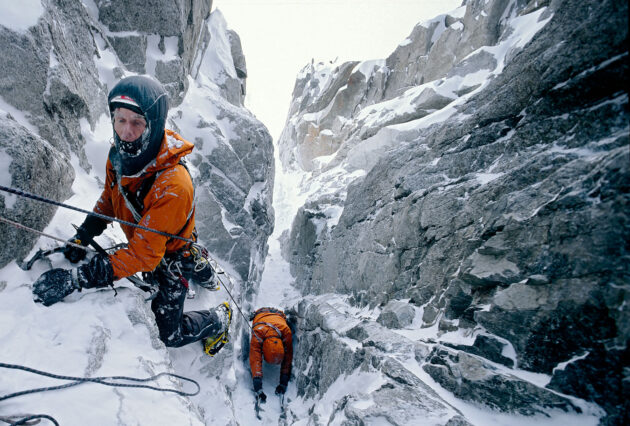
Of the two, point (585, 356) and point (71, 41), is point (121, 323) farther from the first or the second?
point (71, 41)

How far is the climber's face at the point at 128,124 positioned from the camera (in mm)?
2625

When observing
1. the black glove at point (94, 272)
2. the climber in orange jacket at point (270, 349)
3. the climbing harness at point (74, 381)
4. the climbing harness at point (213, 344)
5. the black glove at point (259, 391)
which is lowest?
the black glove at point (259, 391)

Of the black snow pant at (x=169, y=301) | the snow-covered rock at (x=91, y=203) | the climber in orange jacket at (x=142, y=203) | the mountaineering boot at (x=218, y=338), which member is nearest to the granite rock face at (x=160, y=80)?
the snow-covered rock at (x=91, y=203)

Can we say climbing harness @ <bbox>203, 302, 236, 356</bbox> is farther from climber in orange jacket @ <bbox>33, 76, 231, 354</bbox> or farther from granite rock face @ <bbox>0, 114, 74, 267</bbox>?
granite rock face @ <bbox>0, 114, 74, 267</bbox>

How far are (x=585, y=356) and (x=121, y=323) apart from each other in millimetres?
4060

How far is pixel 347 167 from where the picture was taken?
55.0 ft

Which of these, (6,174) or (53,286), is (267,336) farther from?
(6,174)

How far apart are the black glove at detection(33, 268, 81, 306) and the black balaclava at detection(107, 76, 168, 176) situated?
1.09 meters

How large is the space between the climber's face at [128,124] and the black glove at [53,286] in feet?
4.53

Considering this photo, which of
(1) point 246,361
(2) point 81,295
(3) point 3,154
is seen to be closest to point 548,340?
(2) point 81,295

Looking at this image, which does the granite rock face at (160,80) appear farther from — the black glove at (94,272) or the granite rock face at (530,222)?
the granite rock face at (530,222)

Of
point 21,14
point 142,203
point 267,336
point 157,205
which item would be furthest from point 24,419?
point 267,336

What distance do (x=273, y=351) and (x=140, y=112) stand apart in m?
5.70

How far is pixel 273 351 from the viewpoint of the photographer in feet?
20.8
